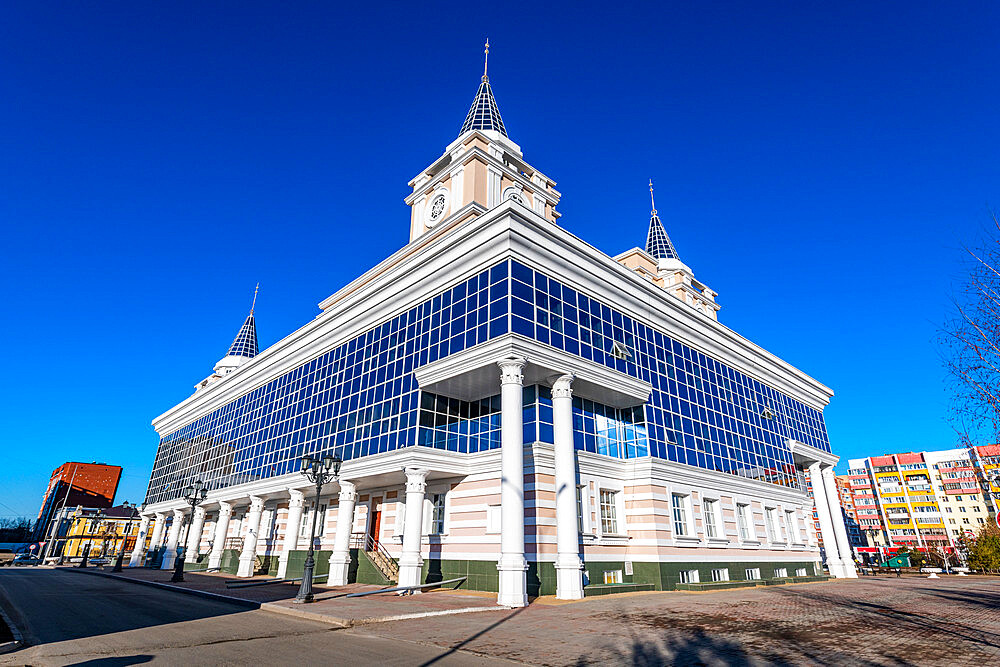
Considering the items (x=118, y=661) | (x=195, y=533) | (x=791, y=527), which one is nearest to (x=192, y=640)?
(x=118, y=661)

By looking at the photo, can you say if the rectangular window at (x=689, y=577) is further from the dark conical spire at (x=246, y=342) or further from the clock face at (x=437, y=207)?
the dark conical spire at (x=246, y=342)

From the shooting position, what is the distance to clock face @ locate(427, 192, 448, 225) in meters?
39.0

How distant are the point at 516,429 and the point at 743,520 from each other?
1967cm

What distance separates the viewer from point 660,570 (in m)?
24.0

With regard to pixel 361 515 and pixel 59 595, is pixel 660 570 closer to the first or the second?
pixel 361 515

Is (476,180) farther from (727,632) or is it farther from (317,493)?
(727,632)

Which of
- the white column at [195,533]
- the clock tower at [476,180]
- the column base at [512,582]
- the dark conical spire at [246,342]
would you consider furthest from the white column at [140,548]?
the column base at [512,582]

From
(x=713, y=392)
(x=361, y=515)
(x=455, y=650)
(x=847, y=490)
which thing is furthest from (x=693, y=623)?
(x=847, y=490)

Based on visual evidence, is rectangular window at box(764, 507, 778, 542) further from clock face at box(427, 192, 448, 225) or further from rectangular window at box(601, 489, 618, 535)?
clock face at box(427, 192, 448, 225)

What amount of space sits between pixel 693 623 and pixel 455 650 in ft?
22.0

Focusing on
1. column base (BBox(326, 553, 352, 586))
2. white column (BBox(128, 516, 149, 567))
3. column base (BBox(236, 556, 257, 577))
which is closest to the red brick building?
white column (BBox(128, 516, 149, 567))

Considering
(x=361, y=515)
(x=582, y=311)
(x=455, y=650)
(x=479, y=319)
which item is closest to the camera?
(x=455, y=650)

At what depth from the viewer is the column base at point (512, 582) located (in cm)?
1806

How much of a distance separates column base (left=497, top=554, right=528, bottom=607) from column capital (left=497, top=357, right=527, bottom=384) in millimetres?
6480
